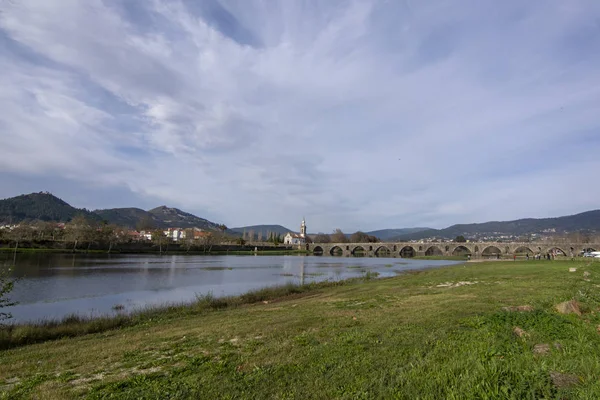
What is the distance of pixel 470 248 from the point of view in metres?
138

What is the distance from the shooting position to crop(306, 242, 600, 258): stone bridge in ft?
374

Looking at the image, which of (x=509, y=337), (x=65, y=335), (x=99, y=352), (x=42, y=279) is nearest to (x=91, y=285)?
(x=42, y=279)

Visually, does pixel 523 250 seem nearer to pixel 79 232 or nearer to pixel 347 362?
pixel 79 232

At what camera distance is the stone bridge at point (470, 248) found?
374 ft

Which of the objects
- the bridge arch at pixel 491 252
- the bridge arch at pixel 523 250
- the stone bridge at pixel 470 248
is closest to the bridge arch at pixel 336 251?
the stone bridge at pixel 470 248

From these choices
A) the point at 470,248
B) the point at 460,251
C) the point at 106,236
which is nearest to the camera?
the point at 106,236

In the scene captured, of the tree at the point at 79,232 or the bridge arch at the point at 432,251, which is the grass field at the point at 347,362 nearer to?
the tree at the point at 79,232

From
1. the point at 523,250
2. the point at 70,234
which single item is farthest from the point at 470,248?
the point at 70,234

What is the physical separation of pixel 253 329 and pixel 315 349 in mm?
4084

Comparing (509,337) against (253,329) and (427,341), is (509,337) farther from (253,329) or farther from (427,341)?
(253,329)

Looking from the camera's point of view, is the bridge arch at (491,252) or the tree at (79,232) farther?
the bridge arch at (491,252)

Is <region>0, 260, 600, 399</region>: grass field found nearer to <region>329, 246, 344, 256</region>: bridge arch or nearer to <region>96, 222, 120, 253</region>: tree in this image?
<region>96, 222, 120, 253</region>: tree

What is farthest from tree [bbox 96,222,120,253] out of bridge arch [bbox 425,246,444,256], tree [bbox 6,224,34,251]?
bridge arch [bbox 425,246,444,256]

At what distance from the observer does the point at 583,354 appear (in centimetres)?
580
